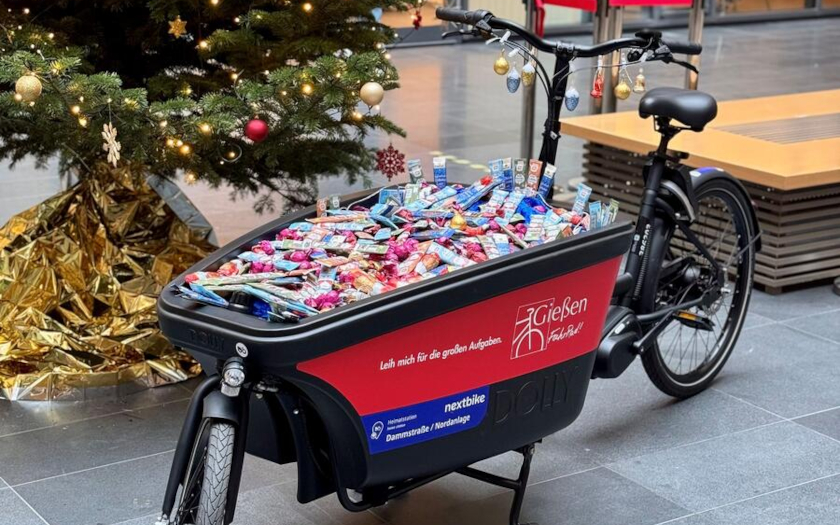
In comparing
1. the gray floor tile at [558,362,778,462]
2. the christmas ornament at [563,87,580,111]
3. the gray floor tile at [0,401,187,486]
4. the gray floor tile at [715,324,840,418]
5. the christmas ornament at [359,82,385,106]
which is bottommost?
the gray floor tile at [558,362,778,462]

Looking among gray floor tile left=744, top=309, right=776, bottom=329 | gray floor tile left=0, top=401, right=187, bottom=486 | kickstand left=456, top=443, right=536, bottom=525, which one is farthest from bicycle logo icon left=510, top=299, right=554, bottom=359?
gray floor tile left=744, top=309, right=776, bottom=329

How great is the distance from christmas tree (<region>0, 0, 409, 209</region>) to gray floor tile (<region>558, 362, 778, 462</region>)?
1081 mm

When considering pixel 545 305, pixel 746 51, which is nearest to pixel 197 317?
pixel 545 305

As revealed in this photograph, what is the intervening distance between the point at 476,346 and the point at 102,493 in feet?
3.91

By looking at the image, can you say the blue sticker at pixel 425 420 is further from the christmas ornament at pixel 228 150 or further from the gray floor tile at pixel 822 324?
the gray floor tile at pixel 822 324

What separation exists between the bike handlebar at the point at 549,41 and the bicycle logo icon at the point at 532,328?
0.76 m

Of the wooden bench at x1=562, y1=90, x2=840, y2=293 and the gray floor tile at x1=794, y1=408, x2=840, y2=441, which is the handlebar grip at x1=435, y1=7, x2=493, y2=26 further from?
the wooden bench at x1=562, y1=90, x2=840, y2=293

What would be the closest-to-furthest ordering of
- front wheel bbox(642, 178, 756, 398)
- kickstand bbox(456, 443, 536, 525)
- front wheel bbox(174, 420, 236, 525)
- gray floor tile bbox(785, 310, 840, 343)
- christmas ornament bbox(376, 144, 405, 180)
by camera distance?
front wheel bbox(174, 420, 236, 525), kickstand bbox(456, 443, 536, 525), front wheel bbox(642, 178, 756, 398), christmas ornament bbox(376, 144, 405, 180), gray floor tile bbox(785, 310, 840, 343)

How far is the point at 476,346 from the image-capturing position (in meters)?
2.44

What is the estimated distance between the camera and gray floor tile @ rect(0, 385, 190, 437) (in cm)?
346

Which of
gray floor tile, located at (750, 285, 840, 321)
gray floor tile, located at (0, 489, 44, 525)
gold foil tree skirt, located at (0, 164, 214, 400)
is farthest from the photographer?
gray floor tile, located at (750, 285, 840, 321)

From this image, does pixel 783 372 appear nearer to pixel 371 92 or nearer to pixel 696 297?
pixel 696 297

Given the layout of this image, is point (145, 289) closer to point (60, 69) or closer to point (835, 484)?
point (60, 69)

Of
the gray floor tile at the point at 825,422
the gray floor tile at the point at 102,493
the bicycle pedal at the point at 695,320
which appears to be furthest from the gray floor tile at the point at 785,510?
the gray floor tile at the point at 102,493
